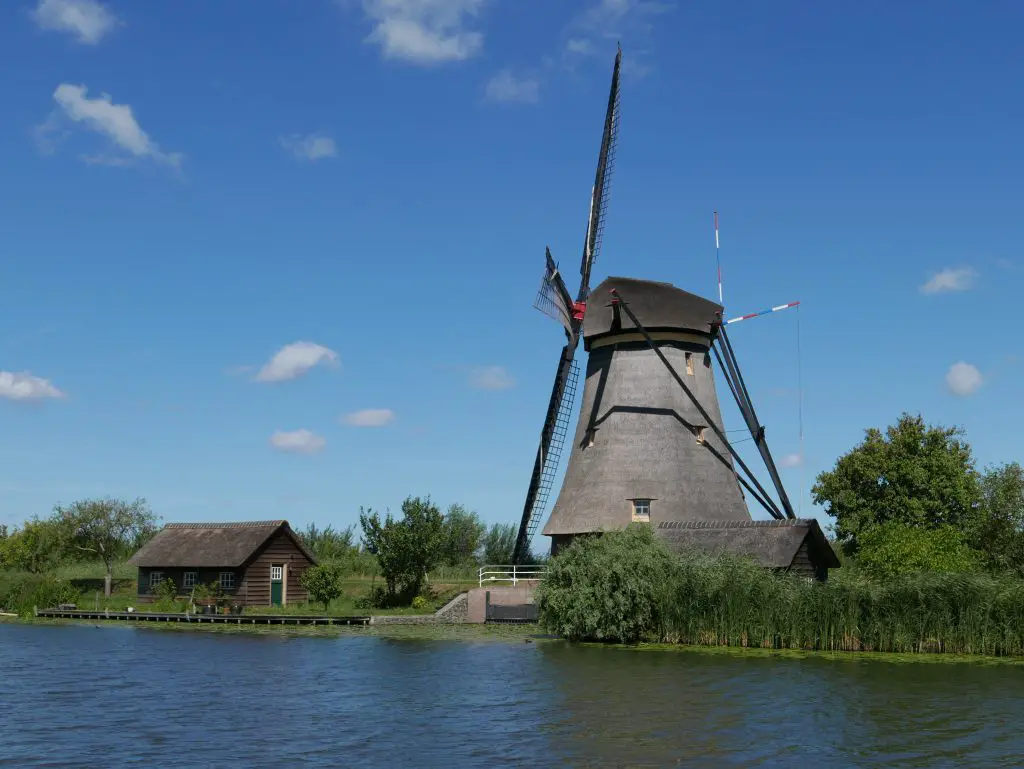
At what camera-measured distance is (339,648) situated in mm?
28312

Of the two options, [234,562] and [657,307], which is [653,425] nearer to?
[657,307]

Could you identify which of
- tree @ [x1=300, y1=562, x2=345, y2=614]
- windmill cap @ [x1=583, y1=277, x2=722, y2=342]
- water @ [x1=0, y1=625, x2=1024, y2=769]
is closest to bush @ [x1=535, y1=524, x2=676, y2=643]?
water @ [x1=0, y1=625, x2=1024, y2=769]

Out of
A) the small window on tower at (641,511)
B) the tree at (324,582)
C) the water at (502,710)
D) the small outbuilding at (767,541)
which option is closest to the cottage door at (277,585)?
the tree at (324,582)

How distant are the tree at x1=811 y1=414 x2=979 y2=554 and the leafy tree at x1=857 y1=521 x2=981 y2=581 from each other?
17.6ft

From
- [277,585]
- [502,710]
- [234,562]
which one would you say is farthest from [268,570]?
[502,710]

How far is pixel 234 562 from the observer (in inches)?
1626

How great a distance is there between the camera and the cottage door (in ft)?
141

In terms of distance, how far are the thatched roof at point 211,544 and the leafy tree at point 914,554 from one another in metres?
22.4

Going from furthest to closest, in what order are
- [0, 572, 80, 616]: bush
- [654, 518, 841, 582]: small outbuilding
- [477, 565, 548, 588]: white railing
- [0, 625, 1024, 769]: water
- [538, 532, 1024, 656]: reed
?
[0, 572, 80, 616]: bush → [477, 565, 548, 588]: white railing → [654, 518, 841, 582]: small outbuilding → [538, 532, 1024, 656]: reed → [0, 625, 1024, 769]: water

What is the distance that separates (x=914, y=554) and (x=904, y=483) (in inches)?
451

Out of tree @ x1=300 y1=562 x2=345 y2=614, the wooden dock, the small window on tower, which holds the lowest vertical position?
the wooden dock

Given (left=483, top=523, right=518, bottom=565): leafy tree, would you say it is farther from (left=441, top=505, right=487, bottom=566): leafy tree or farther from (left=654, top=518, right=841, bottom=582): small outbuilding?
(left=654, top=518, right=841, bottom=582): small outbuilding

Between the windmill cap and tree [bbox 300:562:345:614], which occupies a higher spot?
the windmill cap

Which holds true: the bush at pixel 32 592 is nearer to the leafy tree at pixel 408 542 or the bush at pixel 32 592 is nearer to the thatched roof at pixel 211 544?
the thatched roof at pixel 211 544
